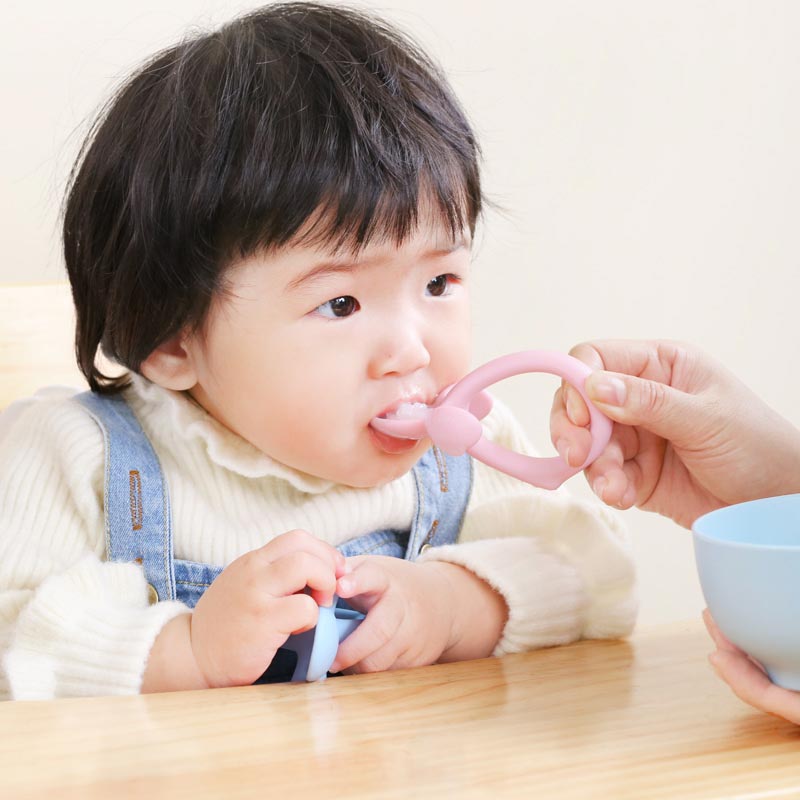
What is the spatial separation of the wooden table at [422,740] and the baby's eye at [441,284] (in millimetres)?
336

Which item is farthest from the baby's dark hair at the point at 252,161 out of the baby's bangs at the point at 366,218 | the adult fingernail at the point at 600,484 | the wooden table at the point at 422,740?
the wooden table at the point at 422,740

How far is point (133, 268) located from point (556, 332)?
1.32m

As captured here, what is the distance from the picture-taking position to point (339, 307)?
2.92ft

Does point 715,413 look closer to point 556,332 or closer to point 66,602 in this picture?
point 66,602

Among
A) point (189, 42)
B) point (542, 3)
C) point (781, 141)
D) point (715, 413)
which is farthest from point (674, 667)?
point (542, 3)

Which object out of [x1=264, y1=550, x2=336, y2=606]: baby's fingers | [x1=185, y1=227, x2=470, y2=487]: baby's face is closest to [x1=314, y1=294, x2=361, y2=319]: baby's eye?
[x1=185, y1=227, x2=470, y2=487]: baby's face

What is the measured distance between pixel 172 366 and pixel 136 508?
130mm

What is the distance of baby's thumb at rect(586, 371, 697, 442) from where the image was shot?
2.44 feet

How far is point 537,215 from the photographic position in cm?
216

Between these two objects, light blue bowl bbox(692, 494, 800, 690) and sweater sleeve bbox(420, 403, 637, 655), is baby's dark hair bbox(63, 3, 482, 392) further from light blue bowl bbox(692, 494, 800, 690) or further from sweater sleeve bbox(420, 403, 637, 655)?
light blue bowl bbox(692, 494, 800, 690)

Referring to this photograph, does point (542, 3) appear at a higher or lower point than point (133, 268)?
higher

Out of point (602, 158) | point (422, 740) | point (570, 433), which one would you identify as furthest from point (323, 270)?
point (602, 158)

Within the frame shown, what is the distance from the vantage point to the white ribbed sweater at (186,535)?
0.81 m

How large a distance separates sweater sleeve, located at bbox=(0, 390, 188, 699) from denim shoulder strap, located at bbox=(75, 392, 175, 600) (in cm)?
1
